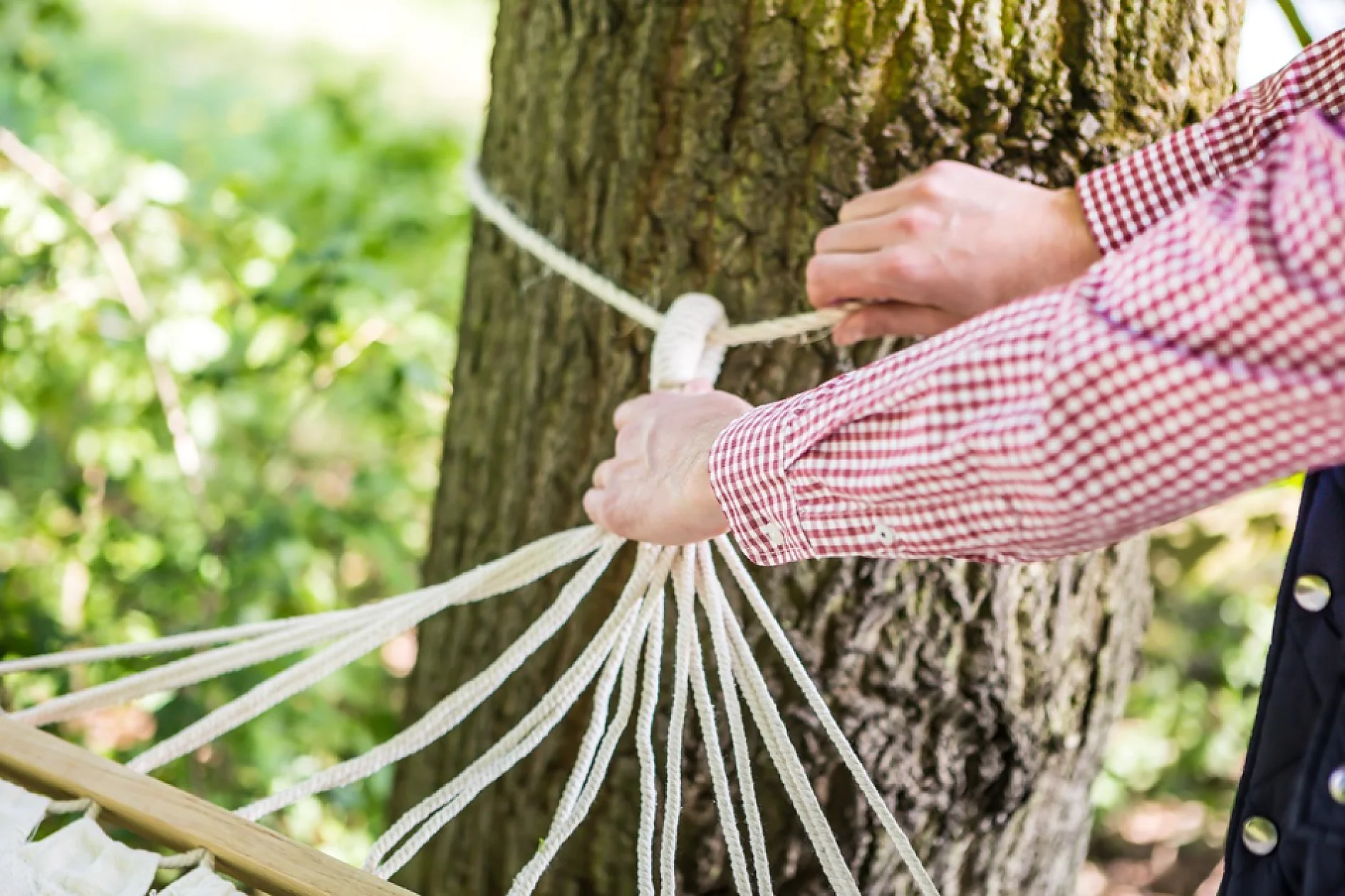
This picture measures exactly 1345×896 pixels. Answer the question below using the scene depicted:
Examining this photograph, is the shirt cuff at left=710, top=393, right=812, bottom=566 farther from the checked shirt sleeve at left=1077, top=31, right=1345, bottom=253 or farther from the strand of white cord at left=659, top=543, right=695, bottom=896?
the checked shirt sleeve at left=1077, top=31, right=1345, bottom=253

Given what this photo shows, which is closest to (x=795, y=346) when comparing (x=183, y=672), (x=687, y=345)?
(x=687, y=345)

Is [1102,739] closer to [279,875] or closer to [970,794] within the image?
[970,794]

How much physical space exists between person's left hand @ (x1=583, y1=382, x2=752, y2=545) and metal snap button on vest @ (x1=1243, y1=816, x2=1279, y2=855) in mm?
370

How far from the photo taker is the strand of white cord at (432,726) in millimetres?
815

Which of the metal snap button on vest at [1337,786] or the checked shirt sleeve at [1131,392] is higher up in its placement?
the checked shirt sleeve at [1131,392]

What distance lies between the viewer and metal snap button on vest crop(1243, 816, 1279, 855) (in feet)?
2.20

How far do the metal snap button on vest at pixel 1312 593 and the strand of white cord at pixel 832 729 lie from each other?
305mm

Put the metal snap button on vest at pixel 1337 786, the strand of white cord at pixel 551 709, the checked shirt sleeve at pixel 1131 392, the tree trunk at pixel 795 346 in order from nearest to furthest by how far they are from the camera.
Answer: the checked shirt sleeve at pixel 1131 392 < the metal snap button on vest at pixel 1337 786 < the strand of white cord at pixel 551 709 < the tree trunk at pixel 795 346

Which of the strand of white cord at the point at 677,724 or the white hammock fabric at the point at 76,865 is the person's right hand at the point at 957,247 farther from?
the white hammock fabric at the point at 76,865

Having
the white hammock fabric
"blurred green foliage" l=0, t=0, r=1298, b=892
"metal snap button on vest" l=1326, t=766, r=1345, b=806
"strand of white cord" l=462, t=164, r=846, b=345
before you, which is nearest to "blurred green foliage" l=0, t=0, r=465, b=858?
"blurred green foliage" l=0, t=0, r=1298, b=892

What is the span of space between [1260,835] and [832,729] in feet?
0.94

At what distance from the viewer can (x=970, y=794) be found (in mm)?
1063

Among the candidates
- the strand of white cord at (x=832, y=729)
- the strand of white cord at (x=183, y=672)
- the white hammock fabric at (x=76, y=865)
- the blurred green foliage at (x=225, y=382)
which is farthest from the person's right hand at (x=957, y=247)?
the blurred green foliage at (x=225, y=382)

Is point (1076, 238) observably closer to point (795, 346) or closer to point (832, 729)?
point (795, 346)
